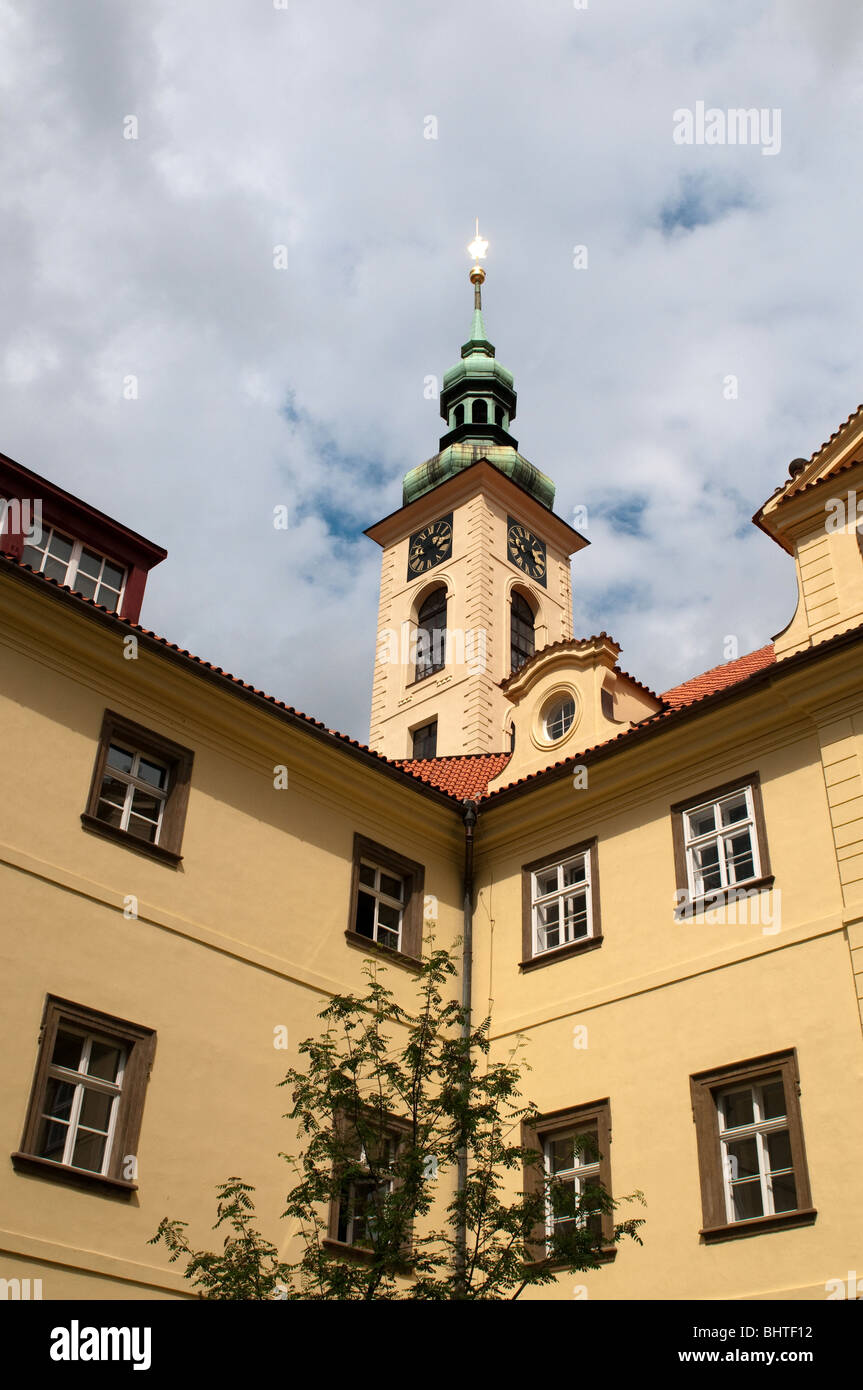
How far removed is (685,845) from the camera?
15266mm

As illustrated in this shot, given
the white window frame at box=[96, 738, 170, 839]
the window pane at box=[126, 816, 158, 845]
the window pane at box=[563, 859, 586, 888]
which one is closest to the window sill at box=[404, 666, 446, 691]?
the window pane at box=[563, 859, 586, 888]

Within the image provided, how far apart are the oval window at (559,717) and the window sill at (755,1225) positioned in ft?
23.9

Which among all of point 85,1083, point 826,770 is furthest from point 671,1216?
point 85,1083

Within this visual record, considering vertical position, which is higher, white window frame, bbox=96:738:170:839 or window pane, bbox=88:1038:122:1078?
white window frame, bbox=96:738:170:839

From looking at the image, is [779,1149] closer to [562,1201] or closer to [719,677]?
[562,1201]

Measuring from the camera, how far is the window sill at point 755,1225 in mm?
11930

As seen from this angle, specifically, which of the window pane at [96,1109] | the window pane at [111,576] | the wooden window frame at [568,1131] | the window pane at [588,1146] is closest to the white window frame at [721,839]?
the wooden window frame at [568,1131]

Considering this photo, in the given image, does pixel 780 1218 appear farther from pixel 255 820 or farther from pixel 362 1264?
pixel 255 820

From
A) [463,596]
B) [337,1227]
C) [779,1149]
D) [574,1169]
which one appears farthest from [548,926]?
[463,596]

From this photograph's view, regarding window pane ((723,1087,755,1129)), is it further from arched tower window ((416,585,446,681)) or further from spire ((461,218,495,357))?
spire ((461,218,495,357))

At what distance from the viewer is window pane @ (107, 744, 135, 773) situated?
1445 cm

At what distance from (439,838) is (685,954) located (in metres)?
4.18

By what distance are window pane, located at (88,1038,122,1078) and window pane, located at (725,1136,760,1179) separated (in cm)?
580

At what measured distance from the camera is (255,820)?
15.4 meters
